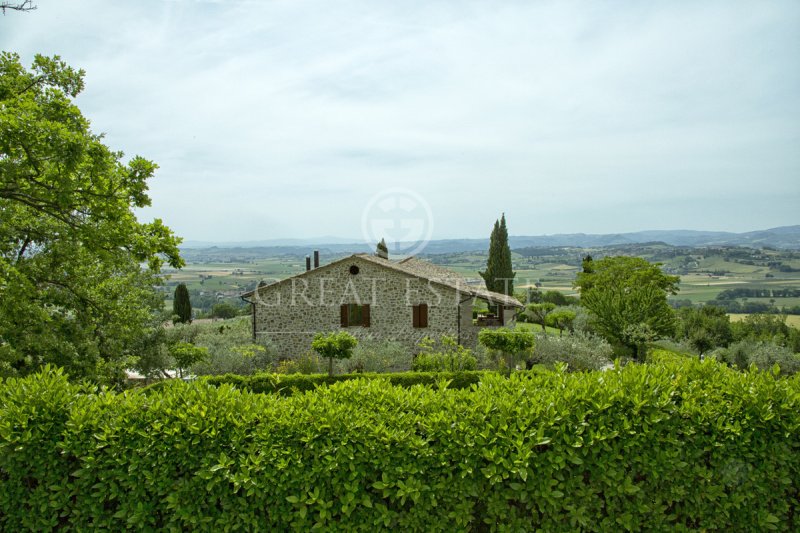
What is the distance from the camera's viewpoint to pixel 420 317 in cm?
2311

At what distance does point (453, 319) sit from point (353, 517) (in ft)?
63.1

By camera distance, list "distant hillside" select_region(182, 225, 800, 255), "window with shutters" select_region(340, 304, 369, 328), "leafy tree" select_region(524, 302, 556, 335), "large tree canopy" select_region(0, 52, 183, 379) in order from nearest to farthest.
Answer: "large tree canopy" select_region(0, 52, 183, 379) < "window with shutters" select_region(340, 304, 369, 328) < "leafy tree" select_region(524, 302, 556, 335) < "distant hillside" select_region(182, 225, 800, 255)

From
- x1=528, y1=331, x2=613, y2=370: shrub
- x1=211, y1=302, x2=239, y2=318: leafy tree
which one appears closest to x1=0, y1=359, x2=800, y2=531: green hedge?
x1=528, y1=331, x2=613, y2=370: shrub

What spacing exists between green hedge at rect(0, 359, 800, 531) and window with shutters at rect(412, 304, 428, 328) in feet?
61.6

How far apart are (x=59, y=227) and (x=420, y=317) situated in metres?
16.0

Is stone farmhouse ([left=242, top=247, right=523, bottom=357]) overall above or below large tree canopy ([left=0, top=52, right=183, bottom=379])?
below

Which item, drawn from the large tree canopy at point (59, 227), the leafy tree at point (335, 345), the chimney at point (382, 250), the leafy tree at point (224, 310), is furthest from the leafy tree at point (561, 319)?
the leafy tree at point (224, 310)

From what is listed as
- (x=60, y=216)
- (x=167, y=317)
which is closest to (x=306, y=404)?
(x=60, y=216)

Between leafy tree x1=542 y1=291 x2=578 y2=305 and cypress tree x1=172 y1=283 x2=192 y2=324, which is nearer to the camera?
cypress tree x1=172 y1=283 x2=192 y2=324

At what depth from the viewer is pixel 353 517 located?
3.92m

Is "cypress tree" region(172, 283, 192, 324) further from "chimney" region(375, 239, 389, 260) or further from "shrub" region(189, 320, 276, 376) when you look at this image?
"chimney" region(375, 239, 389, 260)

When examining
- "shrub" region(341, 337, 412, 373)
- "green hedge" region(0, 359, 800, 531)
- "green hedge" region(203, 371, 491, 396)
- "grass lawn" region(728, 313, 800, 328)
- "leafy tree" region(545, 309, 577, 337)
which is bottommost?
"grass lawn" region(728, 313, 800, 328)

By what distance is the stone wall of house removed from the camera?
23047 mm

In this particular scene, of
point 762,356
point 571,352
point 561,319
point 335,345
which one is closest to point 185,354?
point 335,345
